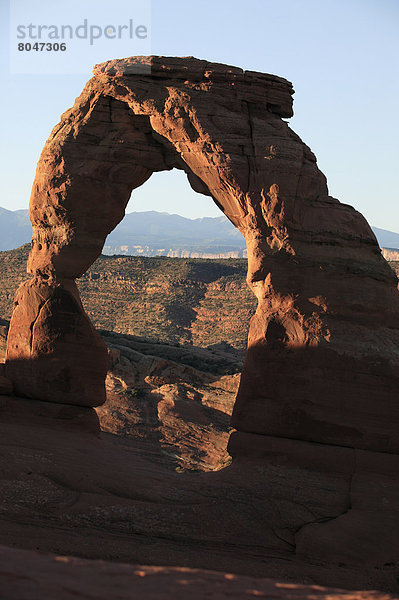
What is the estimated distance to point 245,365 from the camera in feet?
54.2

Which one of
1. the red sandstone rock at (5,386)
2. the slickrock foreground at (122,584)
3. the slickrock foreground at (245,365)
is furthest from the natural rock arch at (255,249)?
the slickrock foreground at (122,584)

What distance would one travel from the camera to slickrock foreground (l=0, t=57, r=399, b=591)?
12898mm

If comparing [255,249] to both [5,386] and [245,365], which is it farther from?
[5,386]

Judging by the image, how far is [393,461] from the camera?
14961mm

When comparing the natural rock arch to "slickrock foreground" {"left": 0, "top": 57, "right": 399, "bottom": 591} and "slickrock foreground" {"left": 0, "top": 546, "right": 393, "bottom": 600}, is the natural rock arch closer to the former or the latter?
"slickrock foreground" {"left": 0, "top": 57, "right": 399, "bottom": 591}

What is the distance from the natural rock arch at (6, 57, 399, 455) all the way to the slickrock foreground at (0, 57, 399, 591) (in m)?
→ 0.04

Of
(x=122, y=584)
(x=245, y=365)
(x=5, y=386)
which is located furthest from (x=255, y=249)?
(x=122, y=584)

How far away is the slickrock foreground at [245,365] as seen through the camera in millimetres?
12898

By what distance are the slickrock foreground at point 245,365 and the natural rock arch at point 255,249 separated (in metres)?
0.04

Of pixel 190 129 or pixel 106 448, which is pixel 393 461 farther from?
pixel 190 129

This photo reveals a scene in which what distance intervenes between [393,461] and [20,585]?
36.4ft

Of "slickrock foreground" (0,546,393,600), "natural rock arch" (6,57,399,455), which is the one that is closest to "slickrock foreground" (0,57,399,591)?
"natural rock arch" (6,57,399,455)

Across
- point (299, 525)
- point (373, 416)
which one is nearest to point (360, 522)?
point (299, 525)

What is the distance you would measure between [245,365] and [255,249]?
291 cm
